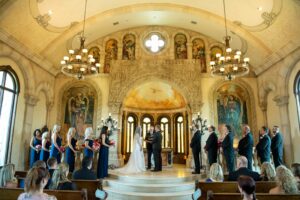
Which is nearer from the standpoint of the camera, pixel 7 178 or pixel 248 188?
pixel 248 188

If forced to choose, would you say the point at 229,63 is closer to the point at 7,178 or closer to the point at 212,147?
the point at 212,147

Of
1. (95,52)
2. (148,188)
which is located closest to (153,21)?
(95,52)

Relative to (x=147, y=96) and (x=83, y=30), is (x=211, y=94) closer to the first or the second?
(x=147, y=96)

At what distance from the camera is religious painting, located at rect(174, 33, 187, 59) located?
12.7 meters

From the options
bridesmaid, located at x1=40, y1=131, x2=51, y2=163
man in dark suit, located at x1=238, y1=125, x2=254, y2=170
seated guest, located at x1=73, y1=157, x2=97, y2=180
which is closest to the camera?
seated guest, located at x1=73, y1=157, x2=97, y2=180

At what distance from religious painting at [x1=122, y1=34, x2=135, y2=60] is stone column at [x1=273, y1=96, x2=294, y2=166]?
772 centimetres

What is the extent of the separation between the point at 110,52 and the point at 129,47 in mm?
1133

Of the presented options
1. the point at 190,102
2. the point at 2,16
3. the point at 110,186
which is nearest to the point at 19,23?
the point at 2,16

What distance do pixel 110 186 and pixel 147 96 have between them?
827cm

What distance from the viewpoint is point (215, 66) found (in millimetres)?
8008

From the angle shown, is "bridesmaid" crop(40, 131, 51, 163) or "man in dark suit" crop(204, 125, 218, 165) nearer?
"man in dark suit" crop(204, 125, 218, 165)

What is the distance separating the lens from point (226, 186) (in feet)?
12.5

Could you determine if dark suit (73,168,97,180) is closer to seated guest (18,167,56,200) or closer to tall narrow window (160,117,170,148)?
seated guest (18,167,56,200)

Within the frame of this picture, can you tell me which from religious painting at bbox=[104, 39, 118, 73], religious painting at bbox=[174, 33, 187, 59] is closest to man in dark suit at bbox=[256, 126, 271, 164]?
religious painting at bbox=[174, 33, 187, 59]
